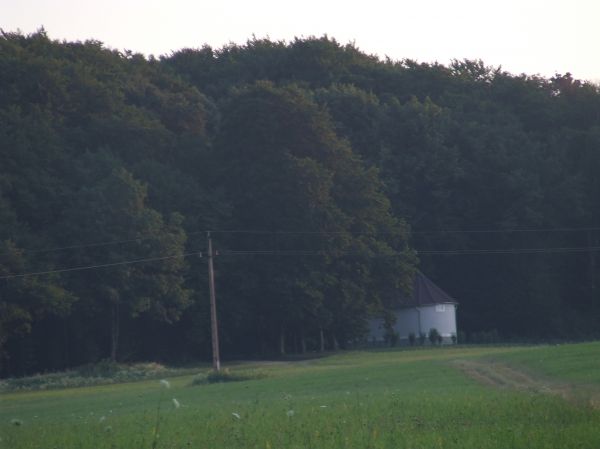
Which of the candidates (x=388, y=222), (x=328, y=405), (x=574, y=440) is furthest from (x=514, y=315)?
(x=574, y=440)

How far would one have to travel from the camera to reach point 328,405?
21875 millimetres

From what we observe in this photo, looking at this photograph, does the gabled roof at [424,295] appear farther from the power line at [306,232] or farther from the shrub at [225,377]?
the shrub at [225,377]

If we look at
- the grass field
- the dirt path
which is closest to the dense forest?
the dirt path

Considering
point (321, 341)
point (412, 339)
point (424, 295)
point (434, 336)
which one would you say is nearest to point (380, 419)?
point (321, 341)

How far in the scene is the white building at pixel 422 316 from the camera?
72.9 m

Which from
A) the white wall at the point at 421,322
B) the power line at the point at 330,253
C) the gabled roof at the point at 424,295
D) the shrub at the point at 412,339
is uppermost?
the power line at the point at 330,253

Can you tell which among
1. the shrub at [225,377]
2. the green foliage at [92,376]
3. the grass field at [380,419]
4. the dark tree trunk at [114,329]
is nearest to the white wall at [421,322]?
the green foliage at [92,376]

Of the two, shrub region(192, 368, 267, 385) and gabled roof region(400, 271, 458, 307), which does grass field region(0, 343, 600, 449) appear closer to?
shrub region(192, 368, 267, 385)

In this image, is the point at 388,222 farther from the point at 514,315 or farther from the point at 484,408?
the point at 484,408

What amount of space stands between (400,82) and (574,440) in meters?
75.0

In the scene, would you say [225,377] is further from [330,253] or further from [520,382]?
[330,253]

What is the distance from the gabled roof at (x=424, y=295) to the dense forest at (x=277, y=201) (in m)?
2.91

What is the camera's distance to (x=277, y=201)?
6381 centimetres

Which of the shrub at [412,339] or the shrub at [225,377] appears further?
the shrub at [412,339]
